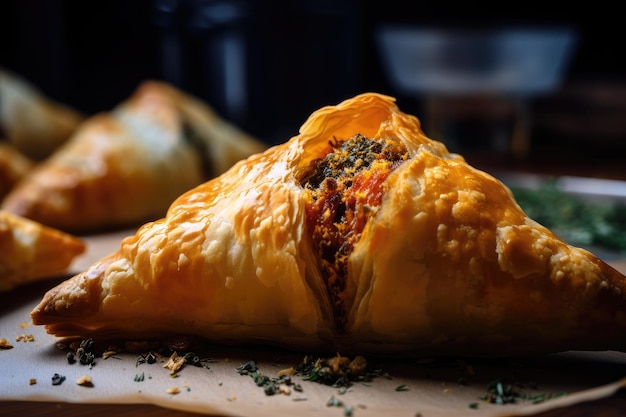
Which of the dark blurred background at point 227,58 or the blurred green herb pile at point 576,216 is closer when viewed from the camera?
the blurred green herb pile at point 576,216

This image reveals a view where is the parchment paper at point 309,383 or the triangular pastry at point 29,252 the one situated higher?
the parchment paper at point 309,383

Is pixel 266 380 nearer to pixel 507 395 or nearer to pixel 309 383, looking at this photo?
pixel 309 383

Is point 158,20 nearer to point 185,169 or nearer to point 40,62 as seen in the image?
point 40,62

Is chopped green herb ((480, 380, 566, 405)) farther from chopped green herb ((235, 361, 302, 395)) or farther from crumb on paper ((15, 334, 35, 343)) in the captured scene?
crumb on paper ((15, 334, 35, 343))

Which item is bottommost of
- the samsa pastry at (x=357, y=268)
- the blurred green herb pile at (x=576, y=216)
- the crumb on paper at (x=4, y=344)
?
the blurred green herb pile at (x=576, y=216)

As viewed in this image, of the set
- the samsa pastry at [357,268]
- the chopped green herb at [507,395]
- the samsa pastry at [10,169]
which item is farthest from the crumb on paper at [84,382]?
the samsa pastry at [10,169]

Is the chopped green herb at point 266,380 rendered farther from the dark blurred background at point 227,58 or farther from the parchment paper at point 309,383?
the dark blurred background at point 227,58
